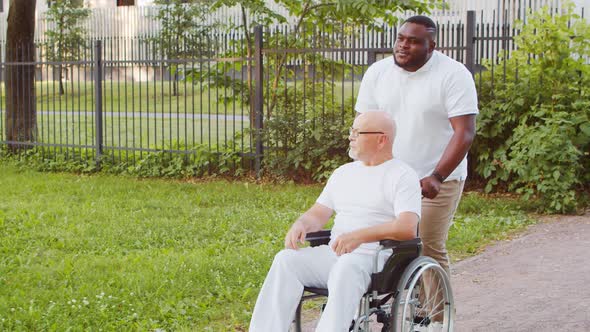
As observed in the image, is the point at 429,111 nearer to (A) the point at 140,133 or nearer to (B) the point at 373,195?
(B) the point at 373,195

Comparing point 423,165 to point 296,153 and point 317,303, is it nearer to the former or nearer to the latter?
point 317,303

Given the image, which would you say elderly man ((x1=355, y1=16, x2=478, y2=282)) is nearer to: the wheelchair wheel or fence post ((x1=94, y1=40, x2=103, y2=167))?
the wheelchair wheel

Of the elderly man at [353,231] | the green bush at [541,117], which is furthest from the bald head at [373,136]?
the green bush at [541,117]

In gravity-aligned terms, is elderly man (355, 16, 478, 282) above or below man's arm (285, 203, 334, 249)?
above

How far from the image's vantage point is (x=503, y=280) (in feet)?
22.4

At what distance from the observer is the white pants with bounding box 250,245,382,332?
13.0 feet

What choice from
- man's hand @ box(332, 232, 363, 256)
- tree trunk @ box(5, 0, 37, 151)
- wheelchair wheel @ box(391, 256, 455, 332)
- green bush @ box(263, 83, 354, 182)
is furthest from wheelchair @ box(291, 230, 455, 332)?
tree trunk @ box(5, 0, 37, 151)

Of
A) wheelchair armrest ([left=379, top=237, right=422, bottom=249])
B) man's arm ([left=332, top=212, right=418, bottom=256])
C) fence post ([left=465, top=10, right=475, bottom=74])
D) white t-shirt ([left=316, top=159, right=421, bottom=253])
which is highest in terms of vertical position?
fence post ([left=465, top=10, right=475, bottom=74])

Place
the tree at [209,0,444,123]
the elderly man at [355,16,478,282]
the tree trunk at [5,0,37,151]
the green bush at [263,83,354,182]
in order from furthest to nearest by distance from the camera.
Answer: the tree trunk at [5,0,37,151] → the tree at [209,0,444,123] → the green bush at [263,83,354,182] → the elderly man at [355,16,478,282]

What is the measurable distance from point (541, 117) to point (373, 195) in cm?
647

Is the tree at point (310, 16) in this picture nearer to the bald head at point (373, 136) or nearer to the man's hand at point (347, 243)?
the bald head at point (373, 136)

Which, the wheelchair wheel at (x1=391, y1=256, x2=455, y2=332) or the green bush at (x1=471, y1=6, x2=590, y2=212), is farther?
the green bush at (x1=471, y1=6, x2=590, y2=212)

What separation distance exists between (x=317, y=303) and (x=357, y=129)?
2.16m

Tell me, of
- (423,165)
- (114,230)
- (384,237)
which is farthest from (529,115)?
(384,237)
